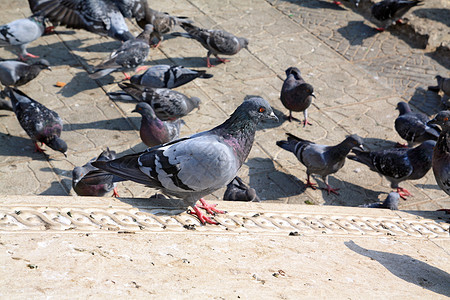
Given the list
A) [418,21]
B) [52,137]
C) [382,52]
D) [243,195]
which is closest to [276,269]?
[243,195]

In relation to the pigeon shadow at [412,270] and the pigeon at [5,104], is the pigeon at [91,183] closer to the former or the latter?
the pigeon at [5,104]

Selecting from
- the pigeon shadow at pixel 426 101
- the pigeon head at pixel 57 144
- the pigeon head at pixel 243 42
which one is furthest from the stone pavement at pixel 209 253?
the pigeon head at pixel 243 42

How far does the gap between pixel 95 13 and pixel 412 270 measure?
24.2 feet

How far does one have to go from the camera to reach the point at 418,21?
1084 centimetres

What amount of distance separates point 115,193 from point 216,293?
3233 mm

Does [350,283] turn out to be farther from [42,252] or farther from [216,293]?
[42,252]

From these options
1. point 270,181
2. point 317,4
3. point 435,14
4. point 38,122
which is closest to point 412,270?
point 270,181

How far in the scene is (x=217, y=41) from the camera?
8.59 metres

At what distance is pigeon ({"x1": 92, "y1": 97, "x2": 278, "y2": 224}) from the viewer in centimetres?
378

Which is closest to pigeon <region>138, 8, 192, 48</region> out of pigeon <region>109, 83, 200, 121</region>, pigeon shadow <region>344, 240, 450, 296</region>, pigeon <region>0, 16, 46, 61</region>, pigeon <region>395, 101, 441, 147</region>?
pigeon <region>0, 16, 46, 61</region>

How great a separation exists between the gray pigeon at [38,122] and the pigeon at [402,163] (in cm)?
404

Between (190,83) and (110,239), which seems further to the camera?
(190,83)

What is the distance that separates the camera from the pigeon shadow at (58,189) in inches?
228

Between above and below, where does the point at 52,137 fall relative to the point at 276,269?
below
